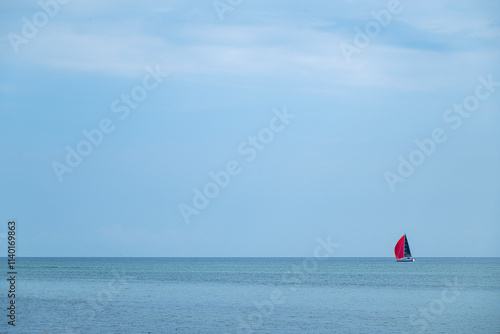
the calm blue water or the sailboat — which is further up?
the sailboat

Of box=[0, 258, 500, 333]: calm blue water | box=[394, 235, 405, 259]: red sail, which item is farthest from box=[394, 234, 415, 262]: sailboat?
box=[0, 258, 500, 333]: calm blue water

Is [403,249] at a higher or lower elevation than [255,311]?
higher

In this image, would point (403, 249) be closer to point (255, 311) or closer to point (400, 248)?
point (400, 248)

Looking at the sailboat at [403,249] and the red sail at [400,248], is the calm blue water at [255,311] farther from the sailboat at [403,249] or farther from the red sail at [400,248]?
the sailboat at [403,249]

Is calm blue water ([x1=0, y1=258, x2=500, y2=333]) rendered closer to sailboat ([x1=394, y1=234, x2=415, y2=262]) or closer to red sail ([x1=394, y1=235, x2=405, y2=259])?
red sail ([x1=394, y1=235, x2=405, y2=259])

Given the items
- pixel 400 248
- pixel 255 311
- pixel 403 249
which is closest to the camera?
pixel 255 311

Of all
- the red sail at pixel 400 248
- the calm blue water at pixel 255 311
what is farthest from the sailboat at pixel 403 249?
the calm blue water at pixel 255 311

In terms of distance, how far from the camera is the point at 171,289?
69.4m

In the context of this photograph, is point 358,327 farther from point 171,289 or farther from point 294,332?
point 171,289

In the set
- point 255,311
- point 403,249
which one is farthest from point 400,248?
point 255,311

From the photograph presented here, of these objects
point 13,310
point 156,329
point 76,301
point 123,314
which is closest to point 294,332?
point 156,329

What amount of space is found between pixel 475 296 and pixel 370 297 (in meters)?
10.3

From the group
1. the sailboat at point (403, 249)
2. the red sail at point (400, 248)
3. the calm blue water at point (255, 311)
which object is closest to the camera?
the calm blue water at point (255, 311)

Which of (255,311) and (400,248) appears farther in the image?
(400,248)
